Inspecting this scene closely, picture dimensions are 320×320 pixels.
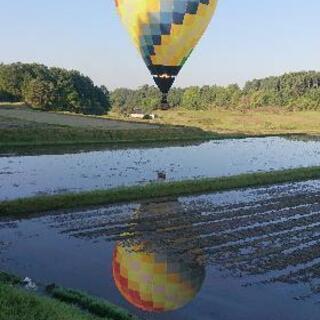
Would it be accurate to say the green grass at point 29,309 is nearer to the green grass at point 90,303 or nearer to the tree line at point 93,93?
the green grass at point 90,303

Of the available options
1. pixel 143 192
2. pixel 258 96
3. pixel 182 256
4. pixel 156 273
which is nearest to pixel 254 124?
pixel 143 192

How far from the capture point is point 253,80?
156875 millimetres

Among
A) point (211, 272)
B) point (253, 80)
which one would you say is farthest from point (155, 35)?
point (253, 80)

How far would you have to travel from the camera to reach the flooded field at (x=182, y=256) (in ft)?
32.1

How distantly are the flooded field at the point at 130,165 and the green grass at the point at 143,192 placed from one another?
152cm

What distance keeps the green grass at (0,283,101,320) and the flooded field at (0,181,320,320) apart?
1.59 metres

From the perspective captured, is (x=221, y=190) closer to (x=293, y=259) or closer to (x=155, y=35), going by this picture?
(x=155, y=35)

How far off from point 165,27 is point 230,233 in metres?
7.88

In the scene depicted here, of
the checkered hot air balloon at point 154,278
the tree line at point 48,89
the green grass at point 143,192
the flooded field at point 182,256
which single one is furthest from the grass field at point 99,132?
the tree line at point 48,89

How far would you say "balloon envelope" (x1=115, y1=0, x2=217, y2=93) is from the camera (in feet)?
62.7

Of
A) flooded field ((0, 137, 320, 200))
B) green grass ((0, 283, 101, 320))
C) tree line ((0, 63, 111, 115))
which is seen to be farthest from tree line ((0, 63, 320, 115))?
green grass ((0, 283, 101, 320))

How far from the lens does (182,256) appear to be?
40.8ft

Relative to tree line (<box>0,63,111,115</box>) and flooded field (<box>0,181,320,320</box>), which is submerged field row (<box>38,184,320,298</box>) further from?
tree line (<box>0,63,111,115</box>)

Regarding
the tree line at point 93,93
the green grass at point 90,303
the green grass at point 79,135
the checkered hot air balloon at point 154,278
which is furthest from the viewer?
the tree line at point 93,93
